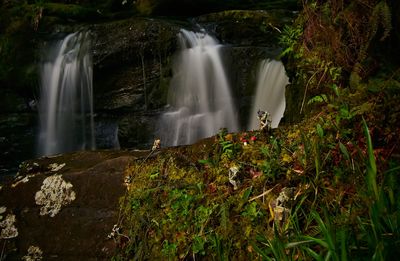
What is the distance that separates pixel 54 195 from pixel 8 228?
0.40 m

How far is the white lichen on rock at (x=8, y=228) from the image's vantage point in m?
2.77

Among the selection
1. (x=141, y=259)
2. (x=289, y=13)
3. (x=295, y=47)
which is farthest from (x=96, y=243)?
(x=289, y=13)

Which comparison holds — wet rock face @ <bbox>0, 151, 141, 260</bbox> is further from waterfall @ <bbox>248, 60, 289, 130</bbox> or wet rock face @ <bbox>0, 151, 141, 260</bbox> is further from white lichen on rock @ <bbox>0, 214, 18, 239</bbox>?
waterfall @ <bbox>248, 60, 289, 130</bbox>

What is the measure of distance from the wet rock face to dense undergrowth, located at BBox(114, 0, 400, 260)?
6.1 inches

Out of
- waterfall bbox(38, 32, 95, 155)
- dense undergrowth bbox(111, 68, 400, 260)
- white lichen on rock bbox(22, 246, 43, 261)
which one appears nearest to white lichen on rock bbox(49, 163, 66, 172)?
white lichen on rock bbox(22, 246, 43, 261)

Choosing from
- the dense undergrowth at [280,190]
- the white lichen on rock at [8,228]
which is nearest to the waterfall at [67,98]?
the white lichen on rock at [8,228]

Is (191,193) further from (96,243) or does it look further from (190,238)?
(96,243)

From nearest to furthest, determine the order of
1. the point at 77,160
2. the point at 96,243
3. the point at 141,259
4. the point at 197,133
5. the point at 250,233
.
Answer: the point at 250,233 < the point at 141,259 < the point at 96,243 < the point at 77,160 < the point at 197,133

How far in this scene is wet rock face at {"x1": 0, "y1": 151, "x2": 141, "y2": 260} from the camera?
258 cm

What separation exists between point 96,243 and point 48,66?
22.1ft

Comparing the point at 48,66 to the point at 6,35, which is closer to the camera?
the point at 48,66

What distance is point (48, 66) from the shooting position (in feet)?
27.3

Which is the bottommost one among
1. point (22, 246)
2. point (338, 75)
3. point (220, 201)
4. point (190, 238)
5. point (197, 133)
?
point (197, 133)

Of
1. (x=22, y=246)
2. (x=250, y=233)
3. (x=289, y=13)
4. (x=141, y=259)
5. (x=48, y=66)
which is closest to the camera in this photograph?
(x=250, y=233)
